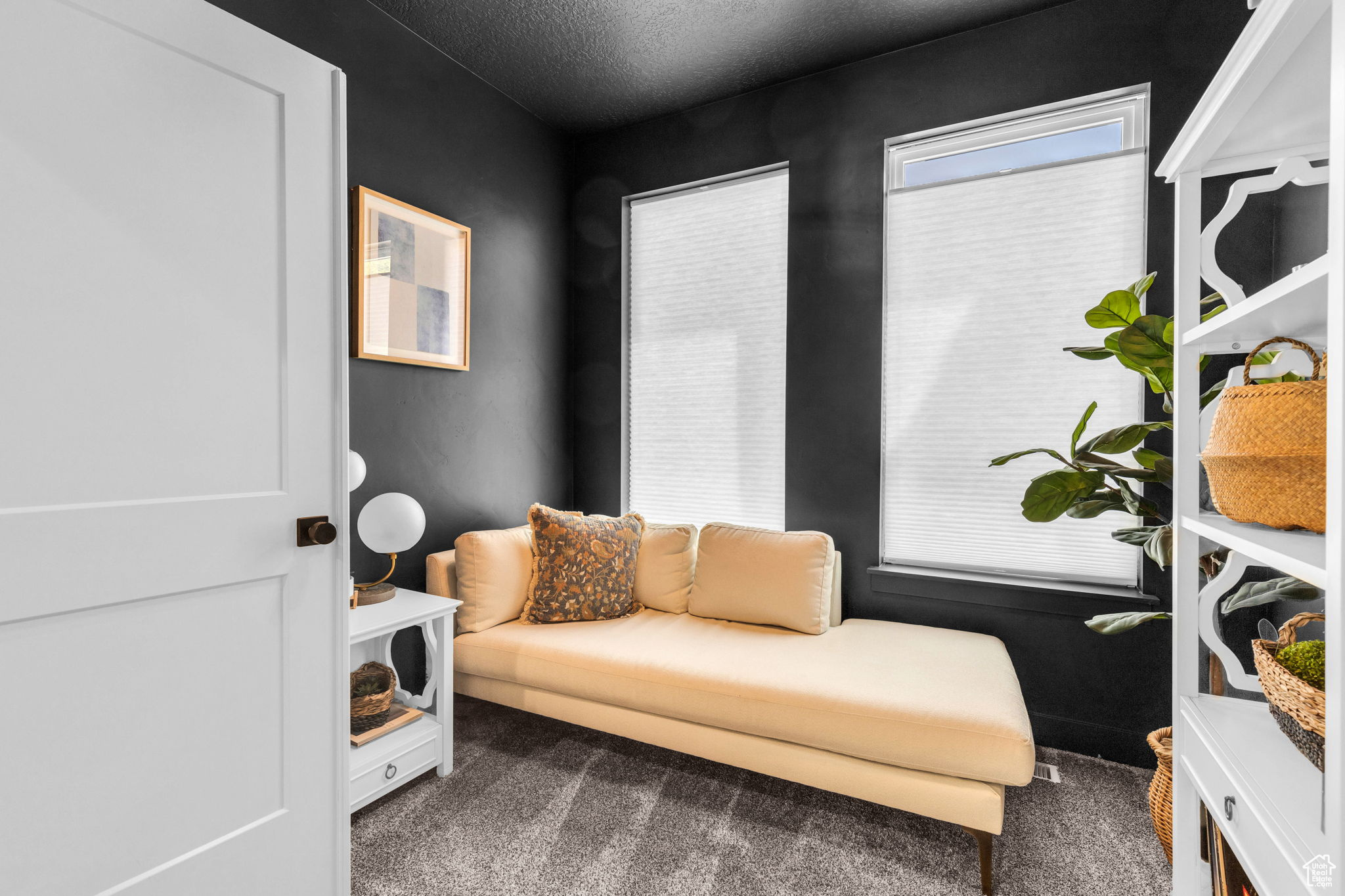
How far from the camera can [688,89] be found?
2938 mm

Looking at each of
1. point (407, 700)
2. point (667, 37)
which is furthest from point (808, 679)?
point (667, 37)


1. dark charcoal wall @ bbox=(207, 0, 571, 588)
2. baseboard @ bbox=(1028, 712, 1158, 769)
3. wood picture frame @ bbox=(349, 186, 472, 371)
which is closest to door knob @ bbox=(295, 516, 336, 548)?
dark charcoal wall @ bbox=(207, 0, 571, 588)

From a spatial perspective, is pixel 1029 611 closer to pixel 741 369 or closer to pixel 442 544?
pixel 741 369

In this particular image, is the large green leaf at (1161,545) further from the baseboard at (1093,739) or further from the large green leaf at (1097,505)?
the baseboard at (1093,739)

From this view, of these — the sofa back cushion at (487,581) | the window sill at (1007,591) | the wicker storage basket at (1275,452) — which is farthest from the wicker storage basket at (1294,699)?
the sofa back cushion at (487,581)

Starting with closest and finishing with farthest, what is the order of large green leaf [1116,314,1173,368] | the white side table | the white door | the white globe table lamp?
the white door < large green leaf [1116,314,1173,368] < the white side table < the white globe table lamp

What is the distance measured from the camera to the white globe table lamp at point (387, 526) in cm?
211

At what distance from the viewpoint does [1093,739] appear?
2303 mm

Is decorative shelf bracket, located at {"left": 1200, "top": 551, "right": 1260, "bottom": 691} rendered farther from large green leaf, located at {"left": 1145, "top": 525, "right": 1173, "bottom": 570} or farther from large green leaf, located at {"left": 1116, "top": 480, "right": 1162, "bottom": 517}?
large green leaf, located at {"left": 1116, "top": 480, "right": 1162, "bottom": 517}

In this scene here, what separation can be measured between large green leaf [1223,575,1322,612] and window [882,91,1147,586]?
92 centimetres

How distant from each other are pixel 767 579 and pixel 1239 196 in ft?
5.89

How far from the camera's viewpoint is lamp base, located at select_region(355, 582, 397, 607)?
2.14 metres

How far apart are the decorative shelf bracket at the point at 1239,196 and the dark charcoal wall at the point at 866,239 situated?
3.85ft

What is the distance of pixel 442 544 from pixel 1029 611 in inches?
94.8
